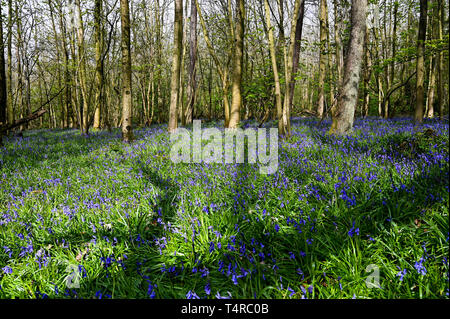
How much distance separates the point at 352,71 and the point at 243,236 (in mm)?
6389

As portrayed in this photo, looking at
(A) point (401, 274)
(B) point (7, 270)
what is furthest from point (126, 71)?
(A) point (401, 274)

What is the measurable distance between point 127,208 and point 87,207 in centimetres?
61

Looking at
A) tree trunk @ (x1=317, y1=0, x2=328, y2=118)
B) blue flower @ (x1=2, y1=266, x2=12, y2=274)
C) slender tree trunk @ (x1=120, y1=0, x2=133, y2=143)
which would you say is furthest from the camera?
tree trunk @ (x1=317, y1=0, x2=328, y2=118)

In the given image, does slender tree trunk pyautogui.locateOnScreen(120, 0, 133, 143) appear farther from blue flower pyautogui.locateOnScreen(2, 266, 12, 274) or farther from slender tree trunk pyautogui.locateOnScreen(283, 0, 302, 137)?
blue flower pyautogui.locateOnScreen(2, 266, 12, 274)

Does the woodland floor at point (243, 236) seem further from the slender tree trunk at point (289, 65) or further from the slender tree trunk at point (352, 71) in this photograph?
the slender tree trunk at point (289, 65)

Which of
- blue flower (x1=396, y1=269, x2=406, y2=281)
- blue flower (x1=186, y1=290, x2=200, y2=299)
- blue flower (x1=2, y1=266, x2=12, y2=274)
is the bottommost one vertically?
blue flower (x1=2, y1=266, x2=12, y2=274)

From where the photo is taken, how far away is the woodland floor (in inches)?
78.0

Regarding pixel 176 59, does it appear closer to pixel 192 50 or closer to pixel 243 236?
pixel 192 50

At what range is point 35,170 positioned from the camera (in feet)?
19.7

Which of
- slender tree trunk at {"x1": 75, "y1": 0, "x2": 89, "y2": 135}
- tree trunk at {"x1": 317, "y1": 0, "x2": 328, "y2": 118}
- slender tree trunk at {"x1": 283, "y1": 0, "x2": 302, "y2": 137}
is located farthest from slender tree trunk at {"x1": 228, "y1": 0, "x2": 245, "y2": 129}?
slender tree trunk at {"x1": 75, "y1": 0, "x2": 89, "y2": 135}

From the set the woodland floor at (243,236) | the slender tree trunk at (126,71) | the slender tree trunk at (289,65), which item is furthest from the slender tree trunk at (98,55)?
the woodland floor at (243,236)

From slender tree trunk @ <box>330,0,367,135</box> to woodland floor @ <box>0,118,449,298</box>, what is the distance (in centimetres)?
290
